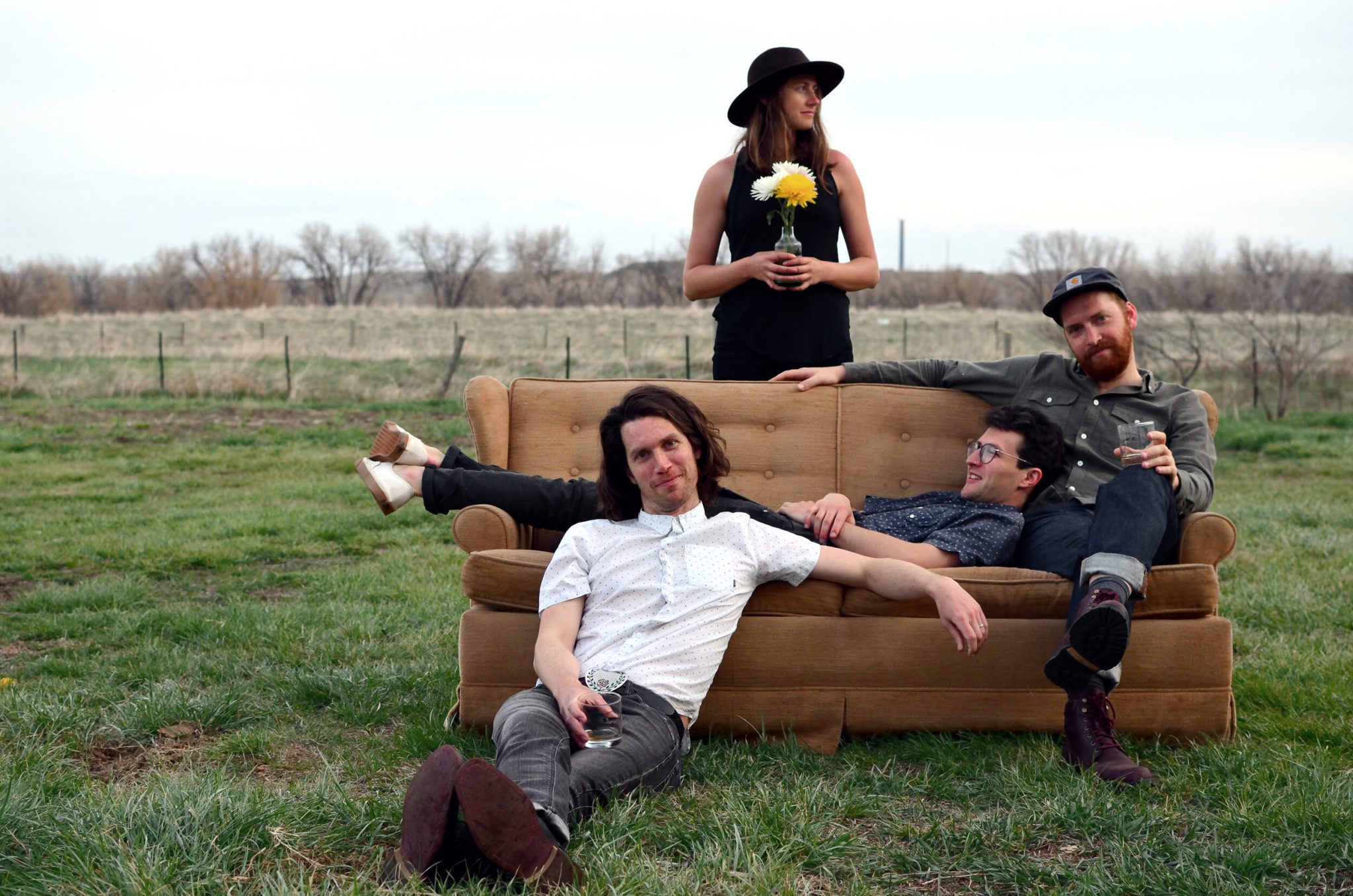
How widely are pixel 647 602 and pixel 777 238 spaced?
185cm

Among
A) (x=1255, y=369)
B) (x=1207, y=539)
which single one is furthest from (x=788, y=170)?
(x=1255, y=369)

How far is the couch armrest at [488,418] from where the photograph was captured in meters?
4.40

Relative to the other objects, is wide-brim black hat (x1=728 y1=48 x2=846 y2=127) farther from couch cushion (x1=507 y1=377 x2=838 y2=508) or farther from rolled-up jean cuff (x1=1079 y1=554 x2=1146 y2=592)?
rolled-up jean cuff (x1=1079 y1=554 x2=1146 y2=592)

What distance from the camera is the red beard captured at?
3.90 metres

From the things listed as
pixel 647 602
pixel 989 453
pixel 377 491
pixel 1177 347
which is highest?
pixel 1177 347

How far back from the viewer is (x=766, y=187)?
425 cm

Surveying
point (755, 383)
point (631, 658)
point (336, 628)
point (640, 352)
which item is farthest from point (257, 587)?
point (640, 352)

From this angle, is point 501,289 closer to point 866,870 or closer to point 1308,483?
point 1308,483

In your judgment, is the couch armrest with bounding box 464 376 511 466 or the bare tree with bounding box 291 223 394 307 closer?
the couch armrest with bounding box 464 376 511 466

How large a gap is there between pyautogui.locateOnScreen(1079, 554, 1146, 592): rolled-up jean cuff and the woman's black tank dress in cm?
150

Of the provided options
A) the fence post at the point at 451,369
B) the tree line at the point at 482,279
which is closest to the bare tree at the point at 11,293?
the tree line at the point at 482,279

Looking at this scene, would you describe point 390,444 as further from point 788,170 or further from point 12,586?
point 12,586

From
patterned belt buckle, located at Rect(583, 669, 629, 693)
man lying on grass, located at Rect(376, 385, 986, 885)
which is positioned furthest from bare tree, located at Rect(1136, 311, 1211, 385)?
patterned belt buckle, located at Rect(583, 669, 629, 693)

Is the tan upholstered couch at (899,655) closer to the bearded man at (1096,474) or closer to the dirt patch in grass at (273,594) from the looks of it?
the bearded man at (1096,474)
